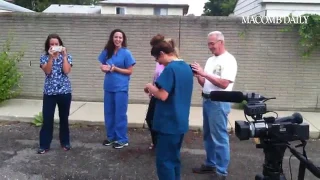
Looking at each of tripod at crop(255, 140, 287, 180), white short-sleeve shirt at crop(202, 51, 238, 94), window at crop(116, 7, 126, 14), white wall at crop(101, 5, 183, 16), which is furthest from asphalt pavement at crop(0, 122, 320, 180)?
window at crop(116, 7, 126, 14)

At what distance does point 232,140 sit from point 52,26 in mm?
4604

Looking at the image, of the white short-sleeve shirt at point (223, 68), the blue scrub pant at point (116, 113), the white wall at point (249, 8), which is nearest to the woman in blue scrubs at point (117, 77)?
the blue scrub pant at point (116, 113)

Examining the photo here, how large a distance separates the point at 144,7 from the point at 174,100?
81.4 ft

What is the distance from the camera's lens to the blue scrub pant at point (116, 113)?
4.89m

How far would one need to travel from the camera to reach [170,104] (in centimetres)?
312

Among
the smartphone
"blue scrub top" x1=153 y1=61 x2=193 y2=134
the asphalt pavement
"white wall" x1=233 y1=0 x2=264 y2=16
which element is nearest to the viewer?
"blue scrub top" x1=153 y1=61 x2=193 y2=134

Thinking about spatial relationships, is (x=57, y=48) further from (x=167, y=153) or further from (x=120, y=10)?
(x=120, y=10)

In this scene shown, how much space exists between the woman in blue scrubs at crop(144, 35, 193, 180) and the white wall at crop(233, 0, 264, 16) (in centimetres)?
926

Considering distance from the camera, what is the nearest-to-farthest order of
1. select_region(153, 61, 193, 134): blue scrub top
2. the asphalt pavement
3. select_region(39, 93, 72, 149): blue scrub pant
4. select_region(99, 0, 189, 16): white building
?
1. select_region(153, 61, 193, 134): blue scrub top
2. the asphalt pavement
3. select_region(39, 93, 72, 149): blue scrub pant
4. select_region(99, 0, 189, 16): white building

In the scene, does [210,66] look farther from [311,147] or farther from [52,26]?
[52,26]

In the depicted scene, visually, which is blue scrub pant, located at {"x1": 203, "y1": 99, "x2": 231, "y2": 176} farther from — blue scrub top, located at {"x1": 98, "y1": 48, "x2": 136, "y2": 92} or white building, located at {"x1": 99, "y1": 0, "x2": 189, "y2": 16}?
white building, located at {"x1": 99, "y1": 0, "x2": 189, "y2": 16}

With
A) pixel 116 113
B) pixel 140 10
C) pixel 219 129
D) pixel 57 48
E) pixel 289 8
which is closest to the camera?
pixel 219 129

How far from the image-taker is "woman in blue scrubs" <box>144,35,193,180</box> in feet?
9.99

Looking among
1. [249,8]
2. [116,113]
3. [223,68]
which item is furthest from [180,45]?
[249,8]
